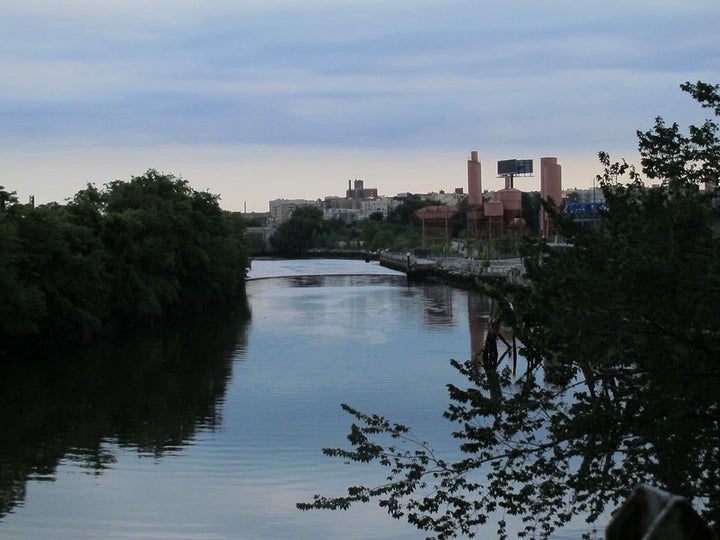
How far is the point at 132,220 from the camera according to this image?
46281 millimetres

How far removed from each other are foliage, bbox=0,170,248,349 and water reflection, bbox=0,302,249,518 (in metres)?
1.68

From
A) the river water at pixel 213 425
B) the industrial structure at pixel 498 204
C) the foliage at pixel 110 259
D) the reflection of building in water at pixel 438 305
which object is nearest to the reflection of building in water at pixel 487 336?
the river water at pixel 213 425

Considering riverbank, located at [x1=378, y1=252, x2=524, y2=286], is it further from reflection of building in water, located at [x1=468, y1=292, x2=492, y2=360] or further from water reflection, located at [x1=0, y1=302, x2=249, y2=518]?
water reflection, located at [x1=0, y1=302, x2=249, y2=518]

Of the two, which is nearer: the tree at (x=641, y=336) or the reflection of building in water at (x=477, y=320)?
the tree at (x=641, y=336)

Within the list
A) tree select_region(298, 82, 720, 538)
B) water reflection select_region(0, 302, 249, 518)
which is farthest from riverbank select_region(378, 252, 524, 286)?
tree select_region(298, 82, 720, 538)

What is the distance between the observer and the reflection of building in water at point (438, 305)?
4825 centimetres

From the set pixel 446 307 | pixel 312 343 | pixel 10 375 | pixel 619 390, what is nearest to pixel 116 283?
pixel 312 343

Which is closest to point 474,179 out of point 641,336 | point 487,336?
point 487,336

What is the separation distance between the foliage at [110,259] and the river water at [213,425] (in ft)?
6.00

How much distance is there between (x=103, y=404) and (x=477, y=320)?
24939 mm

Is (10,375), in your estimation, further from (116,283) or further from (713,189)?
(713,189)

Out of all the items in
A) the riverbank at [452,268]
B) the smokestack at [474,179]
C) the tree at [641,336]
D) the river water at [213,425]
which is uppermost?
the smokestack at [474,179]

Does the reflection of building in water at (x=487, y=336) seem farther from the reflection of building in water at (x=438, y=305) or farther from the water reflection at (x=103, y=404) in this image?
the water reflection at (x=103, y=404)

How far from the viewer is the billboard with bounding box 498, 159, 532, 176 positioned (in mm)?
120562
